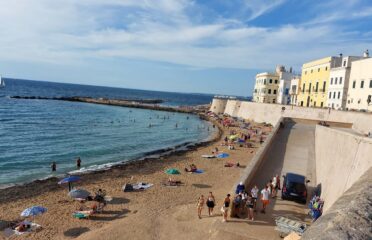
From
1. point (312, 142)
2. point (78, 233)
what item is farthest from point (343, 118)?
point (78, 233)

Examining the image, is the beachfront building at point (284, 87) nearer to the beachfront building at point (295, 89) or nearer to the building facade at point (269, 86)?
the building facade at point (269, 86)

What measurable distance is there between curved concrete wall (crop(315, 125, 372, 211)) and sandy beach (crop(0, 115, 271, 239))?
5.32 meters

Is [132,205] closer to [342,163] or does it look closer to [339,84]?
[342,163]

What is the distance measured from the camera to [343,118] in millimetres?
A: 36625

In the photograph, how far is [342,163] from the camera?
1513cm

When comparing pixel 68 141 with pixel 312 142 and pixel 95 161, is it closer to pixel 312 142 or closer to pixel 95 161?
pixel 95 161

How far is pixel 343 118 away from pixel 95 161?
26728 mm

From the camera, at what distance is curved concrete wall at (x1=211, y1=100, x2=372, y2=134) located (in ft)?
104

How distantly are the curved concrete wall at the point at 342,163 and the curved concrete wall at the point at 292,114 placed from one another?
12.9m

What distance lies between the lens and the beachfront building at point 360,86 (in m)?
37.4

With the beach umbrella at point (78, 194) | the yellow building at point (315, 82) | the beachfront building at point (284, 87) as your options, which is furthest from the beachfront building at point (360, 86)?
the beach umbrella at point (78, 194)

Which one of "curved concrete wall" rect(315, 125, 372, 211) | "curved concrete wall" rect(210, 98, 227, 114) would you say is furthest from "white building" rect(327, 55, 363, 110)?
"curved concrete wall" rect(210, 98, 227, 114)

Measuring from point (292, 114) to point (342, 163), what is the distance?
1368 inches

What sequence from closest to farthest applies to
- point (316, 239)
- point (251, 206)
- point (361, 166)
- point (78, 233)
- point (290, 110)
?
1. point (316, 239)
2. point (361, 166)
3. point (251, 206)
4. point (78, 233)
5. point (290, 110)
